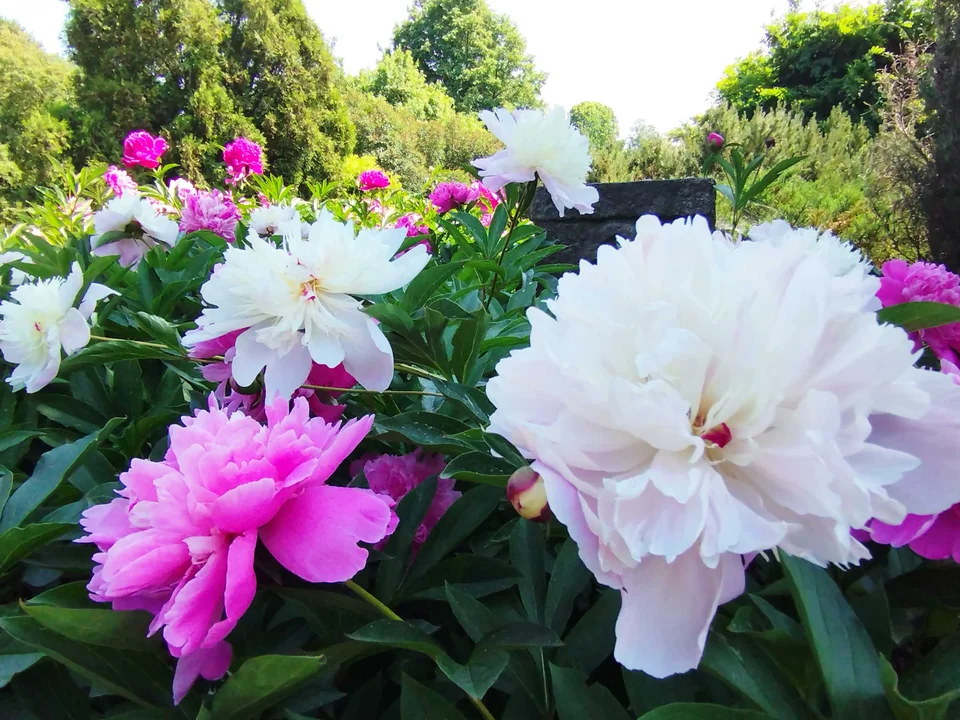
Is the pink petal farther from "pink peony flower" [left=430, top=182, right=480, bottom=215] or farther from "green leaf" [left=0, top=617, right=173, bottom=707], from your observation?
"pink peony flower" [left=430, top=182, right=480, bottom=215]

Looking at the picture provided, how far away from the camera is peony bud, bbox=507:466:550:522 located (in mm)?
276

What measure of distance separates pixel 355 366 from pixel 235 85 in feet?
36.9

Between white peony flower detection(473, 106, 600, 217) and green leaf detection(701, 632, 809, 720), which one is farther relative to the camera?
white peony flower detection(473, 106, 600, 217)

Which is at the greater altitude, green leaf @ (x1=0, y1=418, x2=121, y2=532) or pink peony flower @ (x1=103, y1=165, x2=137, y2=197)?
pink peony flower @ (x1=103, y1=165, x2=137, y2=197)

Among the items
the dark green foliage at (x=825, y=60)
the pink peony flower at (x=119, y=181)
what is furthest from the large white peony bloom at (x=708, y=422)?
the dark green foliage at (x=825, y=60)

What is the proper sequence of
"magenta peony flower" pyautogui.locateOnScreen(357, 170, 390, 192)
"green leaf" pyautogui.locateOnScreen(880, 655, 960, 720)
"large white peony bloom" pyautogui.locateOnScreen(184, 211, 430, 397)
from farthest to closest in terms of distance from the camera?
"magenta peony flower" pyautogui.locateOnScreen(357, 170, 390, 192) → "large white peony bloom" pyautogui.locateOnScreen(184, 211, 430, 397) → "green leaf" pyautogui.locateOnScreen(880, 655, 960, 720)

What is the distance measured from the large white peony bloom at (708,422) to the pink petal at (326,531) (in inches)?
4.2

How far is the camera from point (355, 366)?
1.64 feet

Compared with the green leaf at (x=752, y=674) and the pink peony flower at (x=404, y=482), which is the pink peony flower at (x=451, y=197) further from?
the green leaf at (x=752, y=674)

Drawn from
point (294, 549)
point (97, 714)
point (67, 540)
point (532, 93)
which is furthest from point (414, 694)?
point (532, 93)

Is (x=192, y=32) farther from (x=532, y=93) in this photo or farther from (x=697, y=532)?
(x=532, y=93)

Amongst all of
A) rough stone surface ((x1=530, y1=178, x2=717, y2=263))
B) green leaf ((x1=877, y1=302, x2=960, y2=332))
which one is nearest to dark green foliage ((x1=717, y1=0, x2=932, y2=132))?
rough stone surface ((x1=530, y1=178, x2=717, y2=263))

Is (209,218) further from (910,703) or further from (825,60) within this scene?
(825,60)

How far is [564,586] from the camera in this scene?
1.34ft
